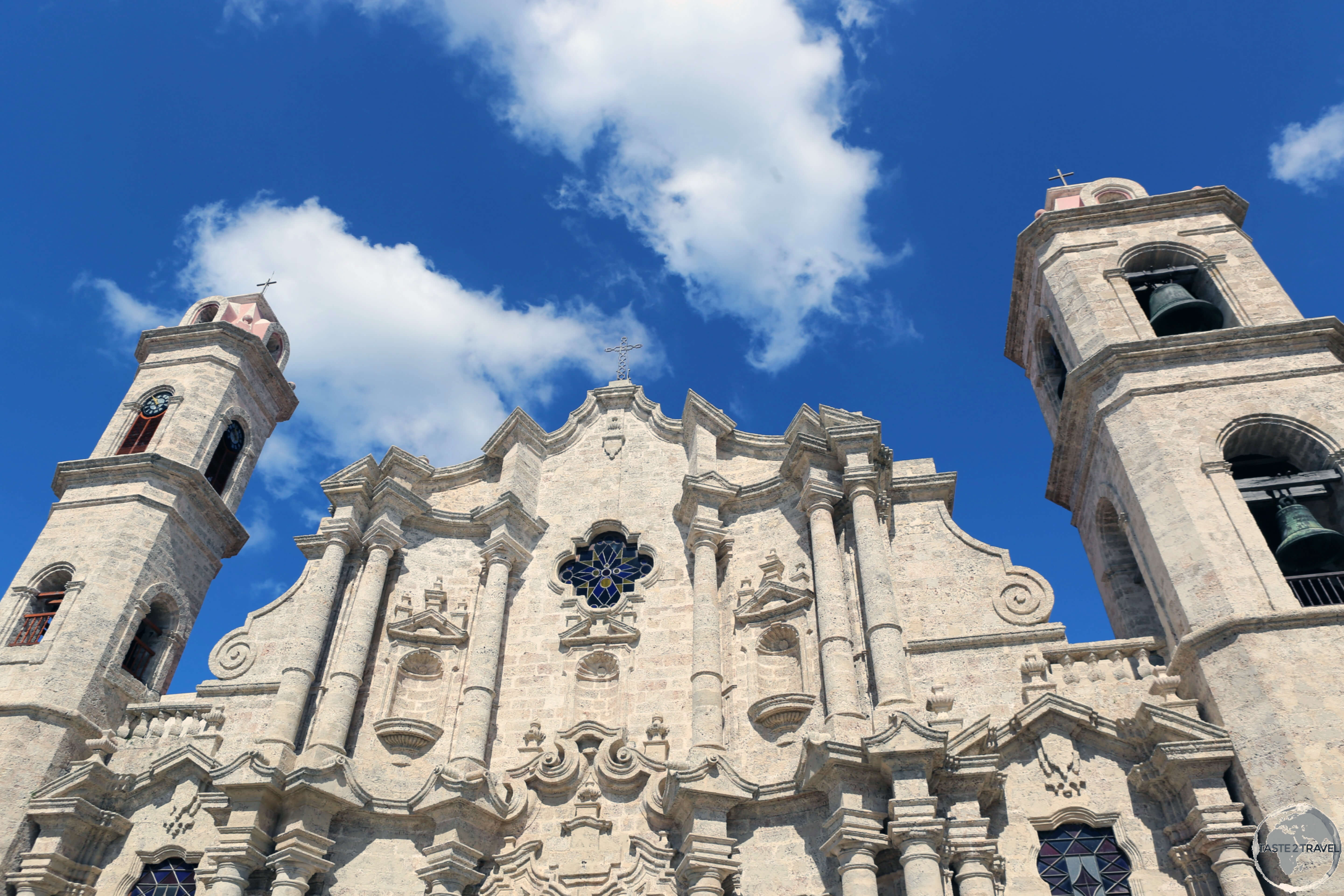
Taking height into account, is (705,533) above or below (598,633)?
above

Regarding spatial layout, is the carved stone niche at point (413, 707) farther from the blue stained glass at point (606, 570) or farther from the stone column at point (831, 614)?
the stone column at point (831, 614)

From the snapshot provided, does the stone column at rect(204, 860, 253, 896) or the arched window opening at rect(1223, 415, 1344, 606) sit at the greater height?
the arched window opening at rect(1223, 415, 1344, 606)

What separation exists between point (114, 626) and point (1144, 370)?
1727cm

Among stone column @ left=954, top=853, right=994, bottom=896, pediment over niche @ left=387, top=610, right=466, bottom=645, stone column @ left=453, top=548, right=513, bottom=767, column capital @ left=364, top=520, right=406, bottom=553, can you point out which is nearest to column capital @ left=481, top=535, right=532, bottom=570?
stone column @ left=453, top=548, right=513, bottom=767

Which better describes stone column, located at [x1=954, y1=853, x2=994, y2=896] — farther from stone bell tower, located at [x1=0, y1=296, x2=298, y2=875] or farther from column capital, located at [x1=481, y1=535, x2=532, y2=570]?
stone bell tower, located at [x1=0, y1=296, x2=298, y2=875]

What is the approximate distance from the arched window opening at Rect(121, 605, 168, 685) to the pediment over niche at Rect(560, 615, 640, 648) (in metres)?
7.51

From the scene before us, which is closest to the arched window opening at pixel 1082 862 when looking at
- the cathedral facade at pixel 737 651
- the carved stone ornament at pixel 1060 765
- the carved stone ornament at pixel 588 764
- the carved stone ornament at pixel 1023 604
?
the cathedral facade at pixel 737 651

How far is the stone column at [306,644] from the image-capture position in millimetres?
14984

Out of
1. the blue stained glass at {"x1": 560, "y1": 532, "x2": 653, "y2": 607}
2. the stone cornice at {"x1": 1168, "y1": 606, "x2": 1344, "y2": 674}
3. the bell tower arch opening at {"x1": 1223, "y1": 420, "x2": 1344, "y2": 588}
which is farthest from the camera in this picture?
the blue stained glass at {"x1": 560, "y1": 532, "x2": 653, "y2": 607}

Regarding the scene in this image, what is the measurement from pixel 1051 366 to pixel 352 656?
14.6m

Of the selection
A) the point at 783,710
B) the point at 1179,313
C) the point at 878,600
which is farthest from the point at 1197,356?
the point at 783,710

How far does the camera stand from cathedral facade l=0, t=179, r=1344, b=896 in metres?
12.5

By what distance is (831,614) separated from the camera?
1493cm

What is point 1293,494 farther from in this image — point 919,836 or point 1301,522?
point 919,836
